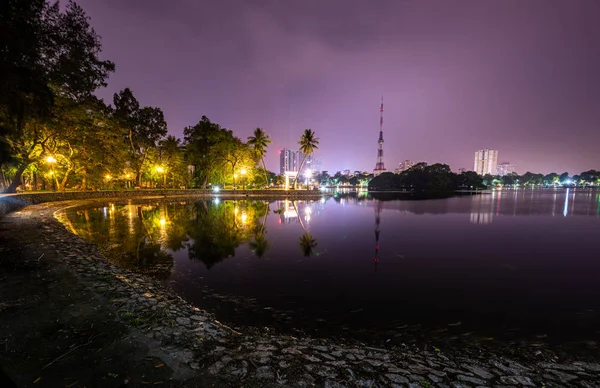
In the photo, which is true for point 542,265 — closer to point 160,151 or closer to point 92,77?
point 92,77

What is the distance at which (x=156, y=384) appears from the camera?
3502 millimetres

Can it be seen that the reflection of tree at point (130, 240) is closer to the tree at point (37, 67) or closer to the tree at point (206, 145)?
the tree at point (37, 67)

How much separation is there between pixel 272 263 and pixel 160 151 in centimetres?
5268

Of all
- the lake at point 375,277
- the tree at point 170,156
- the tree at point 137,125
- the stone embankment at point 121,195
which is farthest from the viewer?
the tree at point 170,156

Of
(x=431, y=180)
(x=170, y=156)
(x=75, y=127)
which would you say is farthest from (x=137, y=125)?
(x=431, y=180)

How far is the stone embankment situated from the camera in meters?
22.3

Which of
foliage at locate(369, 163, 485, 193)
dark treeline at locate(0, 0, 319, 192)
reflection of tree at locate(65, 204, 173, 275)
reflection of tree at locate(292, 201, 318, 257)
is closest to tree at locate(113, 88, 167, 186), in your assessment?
dark treeline at locate(0, 0, 319, 192)

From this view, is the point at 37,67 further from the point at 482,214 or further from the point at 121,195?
the point at 482,214

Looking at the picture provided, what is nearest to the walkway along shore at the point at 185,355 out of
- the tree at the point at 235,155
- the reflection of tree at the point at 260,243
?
the reflection of tree at the point at 260,243

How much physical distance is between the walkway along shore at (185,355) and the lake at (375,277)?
1.14 m

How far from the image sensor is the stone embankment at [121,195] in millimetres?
22344

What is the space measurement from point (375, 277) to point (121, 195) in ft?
146

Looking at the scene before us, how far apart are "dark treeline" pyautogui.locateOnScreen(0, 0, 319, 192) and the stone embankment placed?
291 centimetres

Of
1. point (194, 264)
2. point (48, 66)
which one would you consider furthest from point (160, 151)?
point (194, 264)
